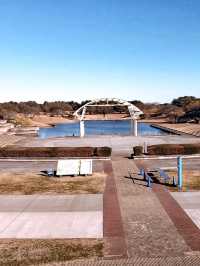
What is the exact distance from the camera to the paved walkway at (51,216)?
36.5 ft

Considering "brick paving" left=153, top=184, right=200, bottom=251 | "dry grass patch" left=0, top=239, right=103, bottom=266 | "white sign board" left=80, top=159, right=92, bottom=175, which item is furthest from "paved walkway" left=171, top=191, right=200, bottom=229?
"white sign board" left=80, top=159, right=92, bottom=175

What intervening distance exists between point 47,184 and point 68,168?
235cm

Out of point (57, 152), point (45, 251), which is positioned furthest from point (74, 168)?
point (45, 251)

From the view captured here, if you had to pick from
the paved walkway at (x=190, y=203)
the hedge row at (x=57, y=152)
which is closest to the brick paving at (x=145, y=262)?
the paved walkway at (x=190, y=203)

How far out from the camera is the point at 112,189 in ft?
55.3

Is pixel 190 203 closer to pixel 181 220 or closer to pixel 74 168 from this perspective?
pixel 181 220

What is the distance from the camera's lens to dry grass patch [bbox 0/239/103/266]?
30.0 ft

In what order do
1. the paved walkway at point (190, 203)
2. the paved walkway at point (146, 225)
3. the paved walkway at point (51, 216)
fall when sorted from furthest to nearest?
the paved walkway at point (190, 203), the paved walkway at point (51, 216), the paved walkway at point (146, 225)

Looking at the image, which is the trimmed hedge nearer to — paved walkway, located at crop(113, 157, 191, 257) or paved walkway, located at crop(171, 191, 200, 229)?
paved walkway, located at crop(113, 157, 191, 257)

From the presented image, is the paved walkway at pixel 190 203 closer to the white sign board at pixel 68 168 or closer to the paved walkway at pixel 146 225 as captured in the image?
the paved walkway at pixel 146 225

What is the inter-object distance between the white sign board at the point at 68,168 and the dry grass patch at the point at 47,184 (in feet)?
1.34

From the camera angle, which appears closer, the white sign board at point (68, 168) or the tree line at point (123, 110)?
the white sign board at point (68, 168)

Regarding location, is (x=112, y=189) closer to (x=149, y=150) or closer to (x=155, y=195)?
(x=155, y=195)

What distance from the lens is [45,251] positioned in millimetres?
9688
